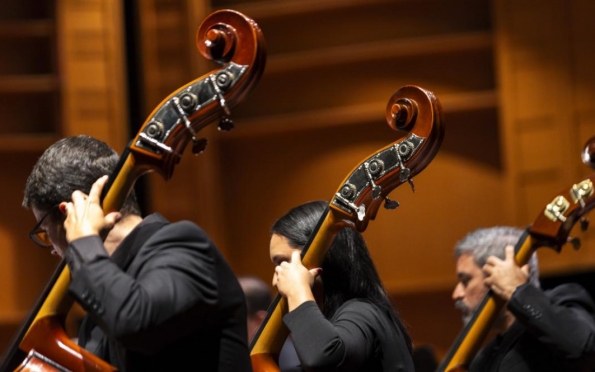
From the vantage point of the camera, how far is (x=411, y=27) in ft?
18.5

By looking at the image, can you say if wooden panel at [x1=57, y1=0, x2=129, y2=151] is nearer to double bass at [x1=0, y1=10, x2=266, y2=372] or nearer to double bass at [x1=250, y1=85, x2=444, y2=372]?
double bass at [x1=250, y1=85, x2=444, y2=372]

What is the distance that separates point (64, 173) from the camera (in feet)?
6.91

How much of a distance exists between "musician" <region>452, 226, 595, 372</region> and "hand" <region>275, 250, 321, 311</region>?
27.1 inches

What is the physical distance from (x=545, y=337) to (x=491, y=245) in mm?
483

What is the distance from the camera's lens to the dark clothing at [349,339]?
221 cm

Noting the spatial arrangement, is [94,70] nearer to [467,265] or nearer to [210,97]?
[467,265]

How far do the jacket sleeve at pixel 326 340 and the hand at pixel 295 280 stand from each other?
20mm

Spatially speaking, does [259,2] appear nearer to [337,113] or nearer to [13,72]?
[337,113]

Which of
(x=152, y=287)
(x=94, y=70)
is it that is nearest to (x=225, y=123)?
(x=152, y=287)

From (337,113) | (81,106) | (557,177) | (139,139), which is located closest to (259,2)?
(337,113)

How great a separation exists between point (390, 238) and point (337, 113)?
701mm

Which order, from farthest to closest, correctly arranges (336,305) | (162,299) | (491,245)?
1. (491,245)
2. (336,305)
3. (162,299)

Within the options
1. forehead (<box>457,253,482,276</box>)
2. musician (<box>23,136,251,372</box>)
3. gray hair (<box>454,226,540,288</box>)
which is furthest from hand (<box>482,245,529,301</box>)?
musician (<box>23,136,251,372</box>)

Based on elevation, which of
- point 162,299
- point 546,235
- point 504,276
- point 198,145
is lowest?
point 504,276
